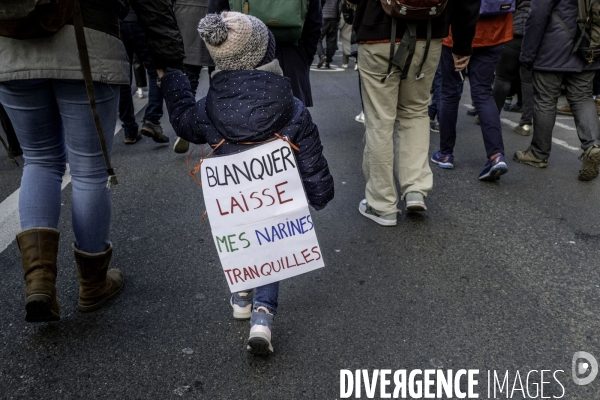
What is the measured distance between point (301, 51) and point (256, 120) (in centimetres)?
161

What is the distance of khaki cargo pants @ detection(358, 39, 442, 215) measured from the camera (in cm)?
347

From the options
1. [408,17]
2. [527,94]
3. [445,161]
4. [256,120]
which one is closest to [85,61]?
[256,120]

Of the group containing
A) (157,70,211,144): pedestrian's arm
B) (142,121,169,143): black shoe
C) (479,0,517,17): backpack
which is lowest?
(142,121,169,143): black shoe

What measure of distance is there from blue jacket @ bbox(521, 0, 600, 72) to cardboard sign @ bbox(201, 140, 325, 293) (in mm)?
3291

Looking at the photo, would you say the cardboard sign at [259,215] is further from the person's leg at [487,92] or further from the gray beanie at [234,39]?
the person's leg at [487,92]

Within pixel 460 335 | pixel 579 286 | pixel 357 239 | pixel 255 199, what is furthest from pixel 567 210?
pixel 255 199

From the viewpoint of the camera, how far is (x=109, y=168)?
2445mm

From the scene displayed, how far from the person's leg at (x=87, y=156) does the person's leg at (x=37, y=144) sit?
2.9 inches

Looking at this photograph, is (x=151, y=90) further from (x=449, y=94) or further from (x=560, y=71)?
(x=560, y=71)

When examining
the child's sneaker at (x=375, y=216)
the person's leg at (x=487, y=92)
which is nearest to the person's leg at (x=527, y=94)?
the person's leg at (x=487, y=92)

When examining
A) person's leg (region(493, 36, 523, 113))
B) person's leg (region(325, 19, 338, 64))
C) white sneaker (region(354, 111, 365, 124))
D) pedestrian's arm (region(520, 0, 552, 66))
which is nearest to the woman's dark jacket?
pedestrian's arm (region(520, 0, 552, 66))

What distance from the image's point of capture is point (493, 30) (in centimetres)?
430

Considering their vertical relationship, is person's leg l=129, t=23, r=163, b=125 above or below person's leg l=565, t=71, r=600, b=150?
below

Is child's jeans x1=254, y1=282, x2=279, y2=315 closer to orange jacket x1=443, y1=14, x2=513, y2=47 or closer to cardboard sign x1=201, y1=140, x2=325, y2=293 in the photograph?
cardboard sign x1=201, y1=140, x2=325, y2=293
